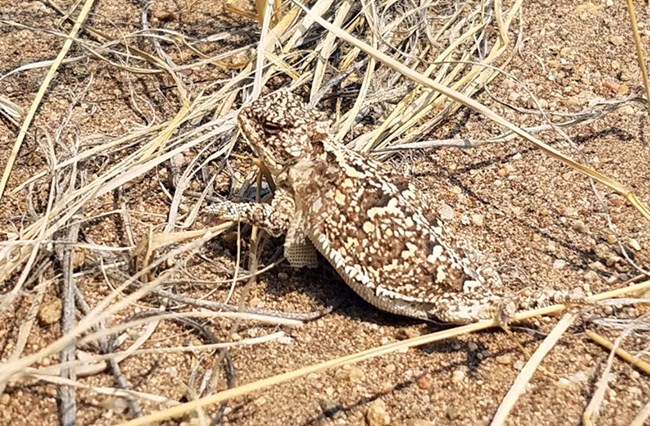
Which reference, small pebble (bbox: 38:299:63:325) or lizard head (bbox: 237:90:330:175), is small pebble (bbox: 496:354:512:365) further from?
small pebble (bbox: 38:299:63:325)

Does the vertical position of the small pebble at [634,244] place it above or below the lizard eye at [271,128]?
above

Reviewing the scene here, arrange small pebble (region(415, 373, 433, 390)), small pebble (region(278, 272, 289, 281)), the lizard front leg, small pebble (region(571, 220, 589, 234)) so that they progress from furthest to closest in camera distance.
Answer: small pebble (region(571, 220, 589, 234)) → small pebble (region(278, 272, 289, 281)) → the lizard front leg → small pebble (region(415, 373, 433, 390))

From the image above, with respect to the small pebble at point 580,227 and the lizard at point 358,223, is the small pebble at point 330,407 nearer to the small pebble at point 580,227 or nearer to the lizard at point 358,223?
the lizard at point 358,223

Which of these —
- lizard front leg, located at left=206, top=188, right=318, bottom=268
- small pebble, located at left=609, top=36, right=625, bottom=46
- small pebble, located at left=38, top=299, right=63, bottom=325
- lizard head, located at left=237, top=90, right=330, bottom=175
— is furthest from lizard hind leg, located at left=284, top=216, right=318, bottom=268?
small pebble, located at left=609, top=36, right=625, bottom=46

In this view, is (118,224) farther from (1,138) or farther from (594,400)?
(594,400)

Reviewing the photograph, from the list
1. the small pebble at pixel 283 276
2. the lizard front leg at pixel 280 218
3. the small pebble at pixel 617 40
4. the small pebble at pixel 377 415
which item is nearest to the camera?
the small pebble at pixel 377 415

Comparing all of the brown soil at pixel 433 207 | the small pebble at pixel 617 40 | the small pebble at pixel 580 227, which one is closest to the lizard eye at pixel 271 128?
the brown soil at pixel 433 207

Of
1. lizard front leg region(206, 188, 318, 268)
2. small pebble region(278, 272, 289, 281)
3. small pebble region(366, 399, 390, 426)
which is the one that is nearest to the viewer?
small pebble region(366, 399, 390, 426)
